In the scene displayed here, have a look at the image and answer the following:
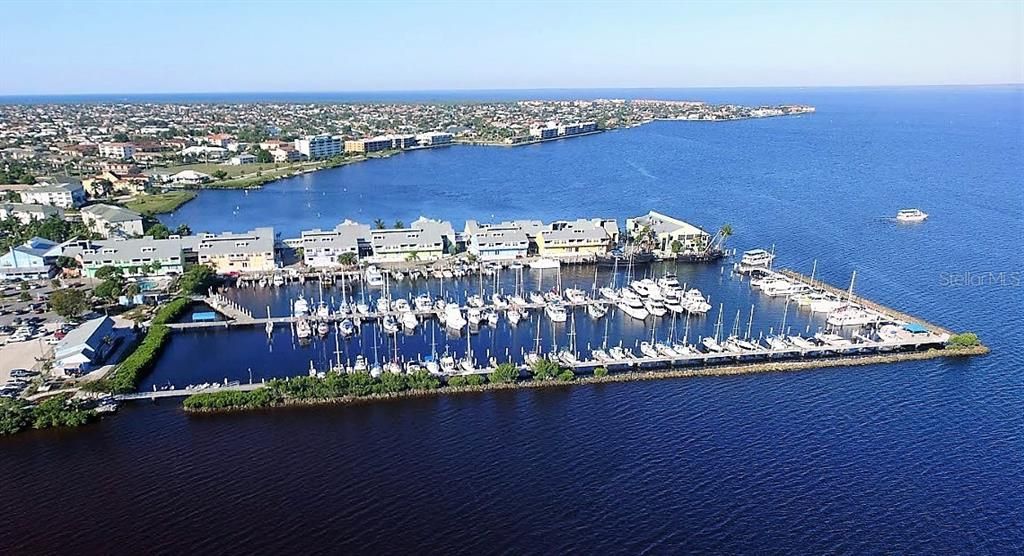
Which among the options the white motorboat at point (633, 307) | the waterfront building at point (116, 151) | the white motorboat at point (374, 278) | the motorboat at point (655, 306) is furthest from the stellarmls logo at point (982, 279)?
the waterfront building at point (116, 151)

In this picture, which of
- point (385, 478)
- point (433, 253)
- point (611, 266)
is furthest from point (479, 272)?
point (385, 478)

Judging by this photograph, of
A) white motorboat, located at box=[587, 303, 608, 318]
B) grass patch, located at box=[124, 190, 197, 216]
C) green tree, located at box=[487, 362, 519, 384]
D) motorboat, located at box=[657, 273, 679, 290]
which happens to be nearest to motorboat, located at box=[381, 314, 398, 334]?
green tree, located at box=[487, 362, 519, 384]

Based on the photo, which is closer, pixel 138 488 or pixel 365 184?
pixel 138 488

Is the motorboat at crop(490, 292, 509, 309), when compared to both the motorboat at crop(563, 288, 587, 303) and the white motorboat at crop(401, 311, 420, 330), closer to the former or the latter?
the motorboat at crop(563, 288, 587, 303)

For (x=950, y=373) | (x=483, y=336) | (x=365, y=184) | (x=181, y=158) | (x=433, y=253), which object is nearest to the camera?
(x=950, y=373)

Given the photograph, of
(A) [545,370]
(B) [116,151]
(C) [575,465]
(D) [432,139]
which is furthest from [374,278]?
(D) [432,139]

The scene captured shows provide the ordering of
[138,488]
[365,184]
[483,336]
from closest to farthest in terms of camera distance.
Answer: [138,488]
[483,336]
[365,184]

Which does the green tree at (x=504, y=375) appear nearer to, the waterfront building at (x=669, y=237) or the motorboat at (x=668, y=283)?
the motorboat at (x=668, y=283)

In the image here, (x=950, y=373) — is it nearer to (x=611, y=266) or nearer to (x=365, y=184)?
(x=611, y=266)
